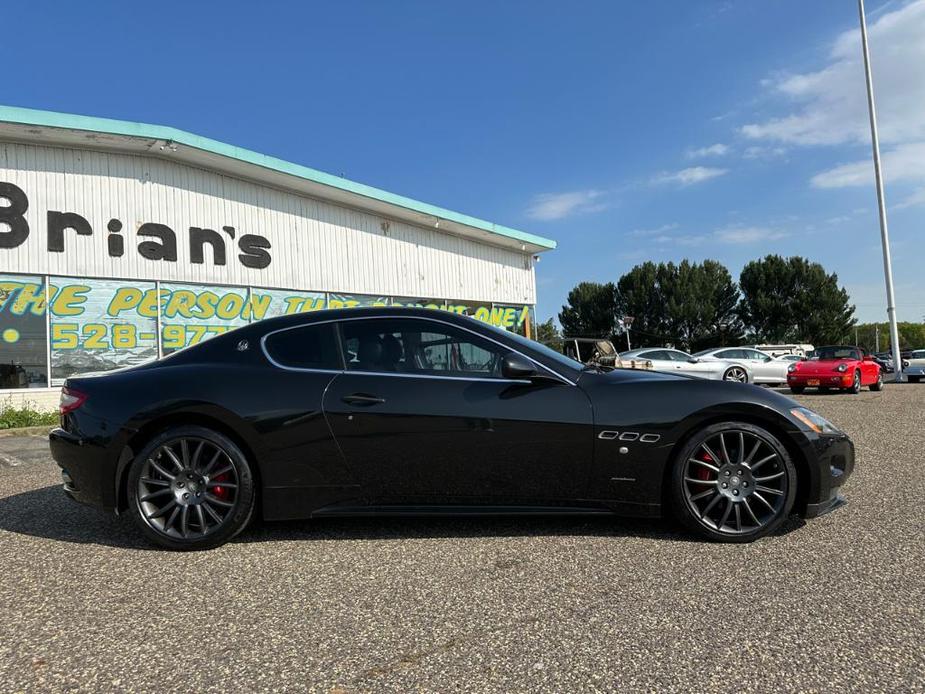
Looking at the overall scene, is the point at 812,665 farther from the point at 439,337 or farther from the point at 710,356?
the point at 710,356

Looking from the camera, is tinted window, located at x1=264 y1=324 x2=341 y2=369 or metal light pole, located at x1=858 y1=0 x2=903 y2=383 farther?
metal light pole, located at x1=858 y1=0 x2=903 y2=383

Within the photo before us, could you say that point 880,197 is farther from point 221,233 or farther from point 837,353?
point 221,233

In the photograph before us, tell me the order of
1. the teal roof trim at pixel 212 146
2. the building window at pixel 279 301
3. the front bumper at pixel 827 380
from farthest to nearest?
the front bumper at pixel 827 380 < the building window at pixel 279 301 < the teal roof trim at pixel 212 146

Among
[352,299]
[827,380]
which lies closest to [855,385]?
[827,380]

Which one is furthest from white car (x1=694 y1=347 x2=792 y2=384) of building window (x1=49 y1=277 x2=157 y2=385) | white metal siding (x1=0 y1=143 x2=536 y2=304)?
building window (x1=49 y1=277 x2=157 y2=385)

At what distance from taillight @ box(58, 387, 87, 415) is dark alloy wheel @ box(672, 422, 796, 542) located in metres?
3.29

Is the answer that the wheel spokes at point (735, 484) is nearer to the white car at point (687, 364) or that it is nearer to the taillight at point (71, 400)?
the taillight at point (71, 400)

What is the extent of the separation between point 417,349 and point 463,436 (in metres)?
0.58

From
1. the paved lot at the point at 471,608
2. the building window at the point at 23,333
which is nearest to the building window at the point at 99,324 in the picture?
the building window at the point at 23,333

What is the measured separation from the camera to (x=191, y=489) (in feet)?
11.2

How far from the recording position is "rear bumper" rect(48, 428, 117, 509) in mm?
3453

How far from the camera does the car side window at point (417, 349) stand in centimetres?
348

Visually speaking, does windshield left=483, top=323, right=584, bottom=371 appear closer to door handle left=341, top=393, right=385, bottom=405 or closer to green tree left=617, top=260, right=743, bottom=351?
door handle left=341, top=393, right=385, bottom=405

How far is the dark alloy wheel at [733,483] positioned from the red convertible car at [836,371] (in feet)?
47.7
